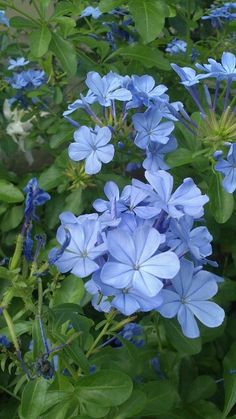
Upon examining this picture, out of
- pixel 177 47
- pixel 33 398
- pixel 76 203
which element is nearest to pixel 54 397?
pixel 33 398

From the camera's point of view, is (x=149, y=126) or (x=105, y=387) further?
(x=149, y=126)

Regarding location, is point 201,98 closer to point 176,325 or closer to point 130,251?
point 176,325

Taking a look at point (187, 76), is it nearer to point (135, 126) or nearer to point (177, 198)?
point (135, 126)

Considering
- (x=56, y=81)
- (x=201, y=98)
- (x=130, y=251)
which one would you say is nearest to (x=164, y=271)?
(x=130, y=251)

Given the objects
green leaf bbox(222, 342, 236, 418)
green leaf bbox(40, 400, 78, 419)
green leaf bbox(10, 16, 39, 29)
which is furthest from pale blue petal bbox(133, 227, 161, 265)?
green leaf bbox(10, 16, 39, 29)

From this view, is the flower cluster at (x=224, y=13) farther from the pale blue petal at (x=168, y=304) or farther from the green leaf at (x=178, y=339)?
the pale blue petal at (x=168, y=304)

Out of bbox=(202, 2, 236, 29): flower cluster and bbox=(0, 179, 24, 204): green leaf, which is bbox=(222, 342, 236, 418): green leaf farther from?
bbox=(202, 2, 236, 29): flower cluster
